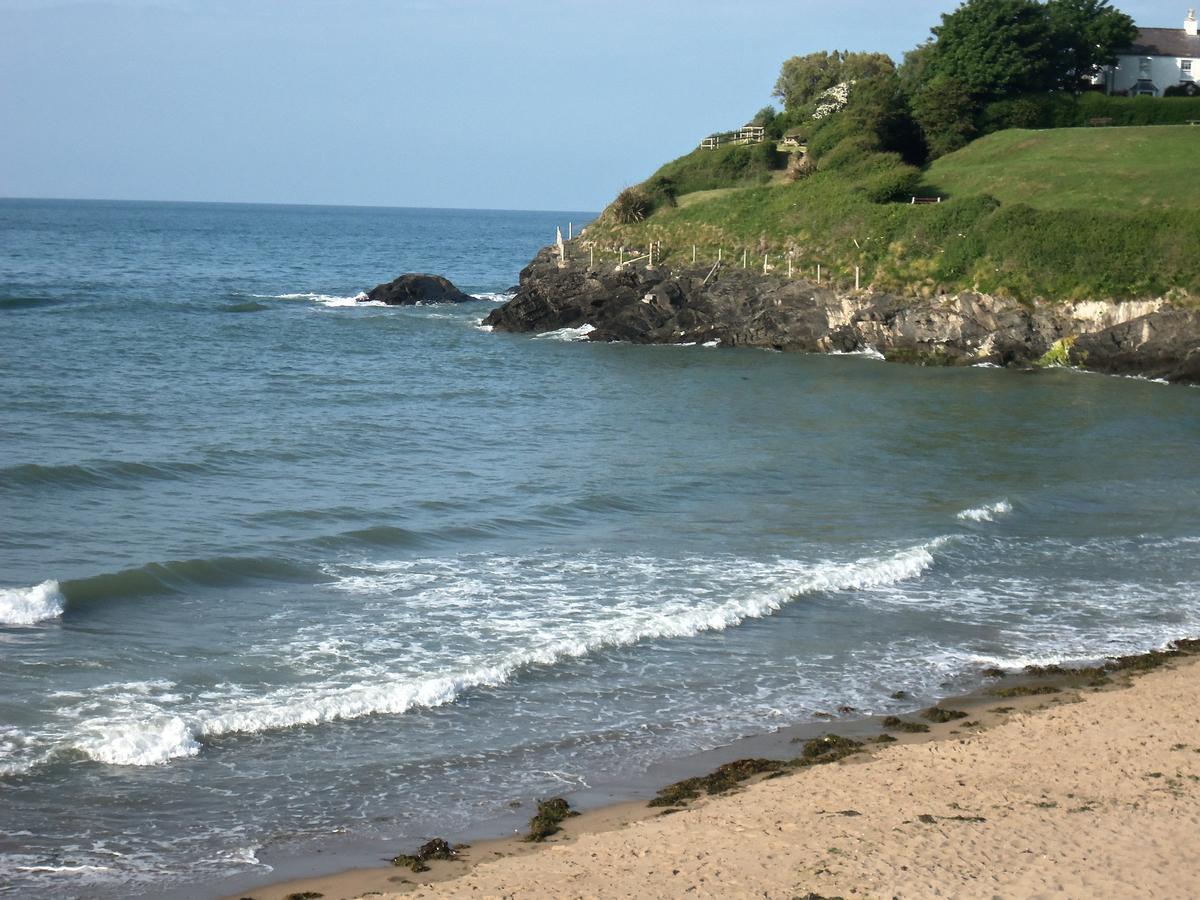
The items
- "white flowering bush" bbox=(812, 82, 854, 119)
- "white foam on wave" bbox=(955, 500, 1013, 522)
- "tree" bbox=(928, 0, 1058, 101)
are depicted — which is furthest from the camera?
"white flowering bush" bbox=(812, 82, 854, 119)

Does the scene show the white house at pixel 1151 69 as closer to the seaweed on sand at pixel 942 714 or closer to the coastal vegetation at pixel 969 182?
the coastal vegetation at pixel 969 182

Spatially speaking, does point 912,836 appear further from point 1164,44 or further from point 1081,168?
point 1164,44

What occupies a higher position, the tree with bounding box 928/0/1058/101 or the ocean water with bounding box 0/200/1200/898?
the tree with bounding box 928/0/1058/101

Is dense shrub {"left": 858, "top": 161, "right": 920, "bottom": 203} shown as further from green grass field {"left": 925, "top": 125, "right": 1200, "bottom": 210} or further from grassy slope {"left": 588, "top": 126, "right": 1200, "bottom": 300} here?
green grass field {"left": 925, "top": 125, "right": 1200, "bottom": 210}

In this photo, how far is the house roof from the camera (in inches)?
2891

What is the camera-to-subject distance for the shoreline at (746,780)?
1009 centimetres

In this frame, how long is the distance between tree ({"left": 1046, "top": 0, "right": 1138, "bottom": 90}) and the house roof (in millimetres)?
2362

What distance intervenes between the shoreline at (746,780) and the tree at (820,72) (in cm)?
6638

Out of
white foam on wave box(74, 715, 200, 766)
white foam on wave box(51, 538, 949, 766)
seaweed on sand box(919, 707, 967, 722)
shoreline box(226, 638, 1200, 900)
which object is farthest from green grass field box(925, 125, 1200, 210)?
white foam on wave box(74, 715, 200, 766)

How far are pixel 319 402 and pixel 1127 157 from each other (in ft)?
130

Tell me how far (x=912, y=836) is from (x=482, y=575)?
32.1 feet

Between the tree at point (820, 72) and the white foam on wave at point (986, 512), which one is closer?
the white foam on wave at point (986, 512)

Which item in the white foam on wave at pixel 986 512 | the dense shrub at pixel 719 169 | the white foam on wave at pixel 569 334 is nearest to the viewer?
the white foam on wave at pixel 986 512

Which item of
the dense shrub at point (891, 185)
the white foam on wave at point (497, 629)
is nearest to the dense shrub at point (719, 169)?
the dense shrub at point (891, 185)
